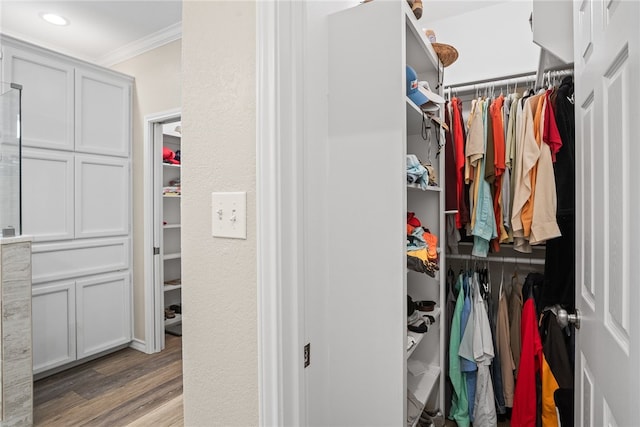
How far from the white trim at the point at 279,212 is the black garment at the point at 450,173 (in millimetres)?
1297

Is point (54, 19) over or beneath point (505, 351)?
over

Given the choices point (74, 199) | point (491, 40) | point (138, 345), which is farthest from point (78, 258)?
point (491, 40)

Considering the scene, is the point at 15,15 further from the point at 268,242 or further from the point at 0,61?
the point at 268,242

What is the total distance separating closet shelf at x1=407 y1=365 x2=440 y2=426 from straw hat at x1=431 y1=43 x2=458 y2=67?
155cm

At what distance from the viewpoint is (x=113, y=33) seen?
293 centimetres

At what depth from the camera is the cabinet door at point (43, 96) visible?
2.49 meters

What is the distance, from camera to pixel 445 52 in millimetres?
1697

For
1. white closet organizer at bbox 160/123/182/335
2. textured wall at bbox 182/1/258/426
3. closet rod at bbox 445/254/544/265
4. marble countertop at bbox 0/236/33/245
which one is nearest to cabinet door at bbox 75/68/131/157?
white closet organizer at bbox 160/123/182/335

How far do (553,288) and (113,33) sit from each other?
11.8 feet

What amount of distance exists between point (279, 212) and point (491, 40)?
2.23m

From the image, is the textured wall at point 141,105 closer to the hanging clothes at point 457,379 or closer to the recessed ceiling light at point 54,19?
the recessed ceiling light at point 54,19

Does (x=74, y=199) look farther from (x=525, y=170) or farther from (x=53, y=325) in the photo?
(x=525, y=170)

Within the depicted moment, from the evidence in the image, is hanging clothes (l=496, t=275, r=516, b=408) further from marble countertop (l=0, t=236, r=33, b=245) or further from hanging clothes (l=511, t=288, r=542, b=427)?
marble countertop (l=0, t=236, r=33, b=245)

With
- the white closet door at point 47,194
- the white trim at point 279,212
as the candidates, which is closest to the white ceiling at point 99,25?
the white closet door at point 47,194
